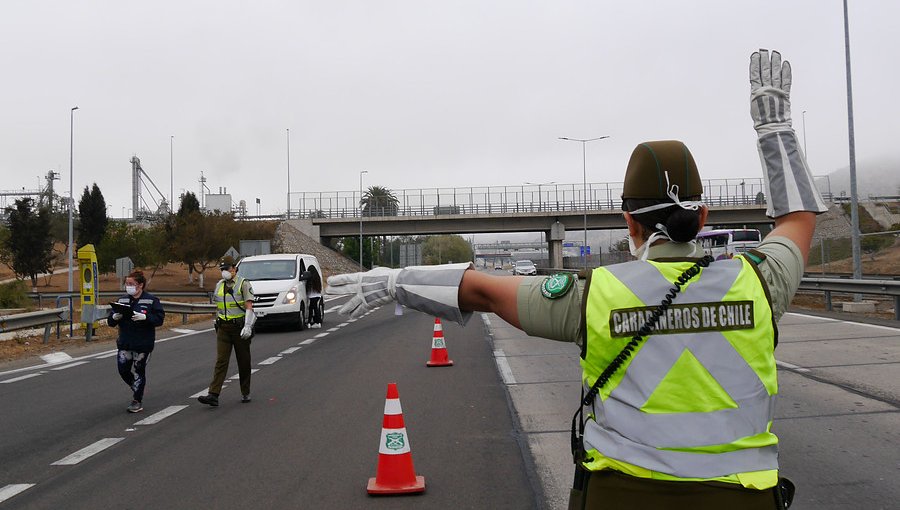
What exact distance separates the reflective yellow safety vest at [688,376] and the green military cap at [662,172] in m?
0.23

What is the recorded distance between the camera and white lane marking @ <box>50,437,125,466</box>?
7078 mm

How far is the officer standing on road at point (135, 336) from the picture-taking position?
32.0ft

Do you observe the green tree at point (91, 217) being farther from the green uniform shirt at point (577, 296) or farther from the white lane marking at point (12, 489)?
the green uniform shirt at point (577, 296)

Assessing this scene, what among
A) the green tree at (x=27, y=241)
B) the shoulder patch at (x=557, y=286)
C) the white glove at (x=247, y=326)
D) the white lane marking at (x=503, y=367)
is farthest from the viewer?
the green tree at (x=27, y=241)

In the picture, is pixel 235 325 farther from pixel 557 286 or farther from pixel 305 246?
pixel 305 246

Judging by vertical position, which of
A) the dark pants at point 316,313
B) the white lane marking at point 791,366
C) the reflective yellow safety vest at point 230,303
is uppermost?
the reflective yellow safety vest at point 230,303

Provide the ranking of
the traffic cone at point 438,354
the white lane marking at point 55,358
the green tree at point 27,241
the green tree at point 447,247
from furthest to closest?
the green tree at point 447,247
the green tree at point 27,241
the white lane marking at point 55,358
the traffic cone at point 438,354

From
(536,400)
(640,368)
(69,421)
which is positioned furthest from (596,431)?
(69,421)

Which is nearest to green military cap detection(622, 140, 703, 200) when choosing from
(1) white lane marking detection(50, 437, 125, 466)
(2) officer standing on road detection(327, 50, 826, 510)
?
(2) officer standing on road detection(327, 50, 826, 510)

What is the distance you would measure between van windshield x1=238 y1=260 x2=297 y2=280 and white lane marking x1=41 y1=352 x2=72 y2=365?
22.1 feet

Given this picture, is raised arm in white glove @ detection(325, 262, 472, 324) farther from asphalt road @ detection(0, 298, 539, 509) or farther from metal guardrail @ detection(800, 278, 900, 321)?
metal guardrail @ detection(800, 278, 900, 321)

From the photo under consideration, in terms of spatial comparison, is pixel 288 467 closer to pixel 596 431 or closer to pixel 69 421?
pixel 69 421

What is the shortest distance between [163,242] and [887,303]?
4416cm

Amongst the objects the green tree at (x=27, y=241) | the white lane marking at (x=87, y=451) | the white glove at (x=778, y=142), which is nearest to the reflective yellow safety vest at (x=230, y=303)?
the white lane marking at (x=87, y=451)
